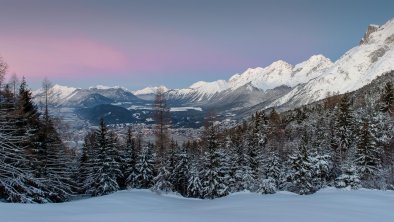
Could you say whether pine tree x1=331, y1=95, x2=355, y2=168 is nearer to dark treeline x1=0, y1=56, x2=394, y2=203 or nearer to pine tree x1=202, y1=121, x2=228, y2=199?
dark treeline x1=0, y1=56, x2=394, y2=203

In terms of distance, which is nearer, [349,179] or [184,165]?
[349,179]

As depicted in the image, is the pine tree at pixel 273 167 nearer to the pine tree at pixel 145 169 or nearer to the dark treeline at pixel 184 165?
the dark treeline at pixel 184 165

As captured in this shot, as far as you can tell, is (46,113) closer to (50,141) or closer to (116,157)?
(50,141)

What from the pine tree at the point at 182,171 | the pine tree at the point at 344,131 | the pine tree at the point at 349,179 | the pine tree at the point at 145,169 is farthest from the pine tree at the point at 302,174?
the pine tree at the point at 344,131

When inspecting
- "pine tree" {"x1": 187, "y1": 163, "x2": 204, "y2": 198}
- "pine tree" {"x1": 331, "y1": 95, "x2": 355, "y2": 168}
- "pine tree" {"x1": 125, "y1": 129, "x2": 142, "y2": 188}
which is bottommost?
"pine tree" {"x1": 187, "y1": 163, "x2": 204, "y2": 198}

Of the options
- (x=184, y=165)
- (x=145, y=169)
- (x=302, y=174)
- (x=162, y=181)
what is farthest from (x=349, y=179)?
(x=145, y=169)

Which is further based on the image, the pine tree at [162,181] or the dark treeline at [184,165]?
the pine tree at [162,181]

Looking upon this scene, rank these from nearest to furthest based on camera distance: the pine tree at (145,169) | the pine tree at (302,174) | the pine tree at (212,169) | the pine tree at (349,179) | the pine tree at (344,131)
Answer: the pine tree at (349,179), the pine tree at (212,169), the pine tree at (302,174), the pine tree at (145,169), the pine tree at (344,131)

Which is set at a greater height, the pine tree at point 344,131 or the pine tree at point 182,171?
the pine tree at point 344,131

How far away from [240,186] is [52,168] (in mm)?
26177

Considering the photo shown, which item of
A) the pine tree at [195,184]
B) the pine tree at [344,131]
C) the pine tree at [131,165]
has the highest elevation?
the pine tree at [344,131]

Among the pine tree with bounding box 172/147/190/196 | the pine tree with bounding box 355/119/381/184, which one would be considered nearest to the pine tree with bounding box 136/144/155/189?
the pine tree with bounding box 172/147/190/196

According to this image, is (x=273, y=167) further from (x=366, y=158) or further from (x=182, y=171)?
(x=366, y=158)

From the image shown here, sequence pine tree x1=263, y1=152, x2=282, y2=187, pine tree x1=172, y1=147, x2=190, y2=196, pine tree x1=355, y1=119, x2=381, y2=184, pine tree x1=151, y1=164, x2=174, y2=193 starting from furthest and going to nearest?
pine tree x1=172, y1=147, x2=190, y2=196 < pine tree x1=355, y1=119, x2=381, y2=184 < pine tree x1=263, y1=152, x2=282, y2=187 < pine tree x1=151, y1=164, x2=174, y2=193
